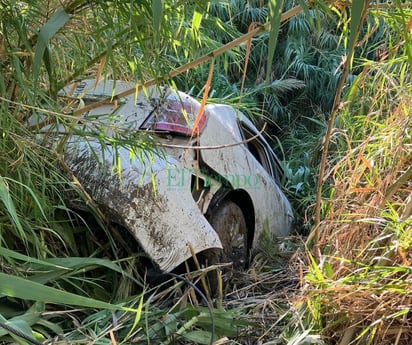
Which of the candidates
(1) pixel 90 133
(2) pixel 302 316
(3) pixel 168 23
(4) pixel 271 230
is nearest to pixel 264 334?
(2) pixel 302 316

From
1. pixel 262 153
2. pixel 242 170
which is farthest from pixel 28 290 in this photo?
pixel 262 153

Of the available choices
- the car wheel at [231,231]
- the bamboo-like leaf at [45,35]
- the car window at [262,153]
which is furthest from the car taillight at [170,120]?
the bamboo-like leaf at [45,35]

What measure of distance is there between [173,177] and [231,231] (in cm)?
83

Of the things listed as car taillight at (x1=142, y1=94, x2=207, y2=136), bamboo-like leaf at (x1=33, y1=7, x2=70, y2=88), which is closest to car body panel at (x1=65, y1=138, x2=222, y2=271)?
car taillight at (x1=142, y1=94, x2=207, y2=136)

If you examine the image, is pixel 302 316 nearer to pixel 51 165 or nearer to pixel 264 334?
pixel 264 334

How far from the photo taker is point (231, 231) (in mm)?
3592

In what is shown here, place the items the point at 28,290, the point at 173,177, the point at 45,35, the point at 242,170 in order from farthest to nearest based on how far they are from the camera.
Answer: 1. the point at 242,170
2. the point at 173,177
3. the point at 45,35
4. the point at 28,290

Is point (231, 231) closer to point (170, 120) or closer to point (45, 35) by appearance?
point (170, 120)

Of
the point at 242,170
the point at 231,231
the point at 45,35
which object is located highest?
the point at 45,35

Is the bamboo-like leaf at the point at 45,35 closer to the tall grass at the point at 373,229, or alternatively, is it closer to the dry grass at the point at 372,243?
the tall grass at the point at 373,229

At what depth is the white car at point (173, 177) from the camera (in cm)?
275

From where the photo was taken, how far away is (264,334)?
7.11ft

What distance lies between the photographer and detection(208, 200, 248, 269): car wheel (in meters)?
3.42

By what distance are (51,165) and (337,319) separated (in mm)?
1259
